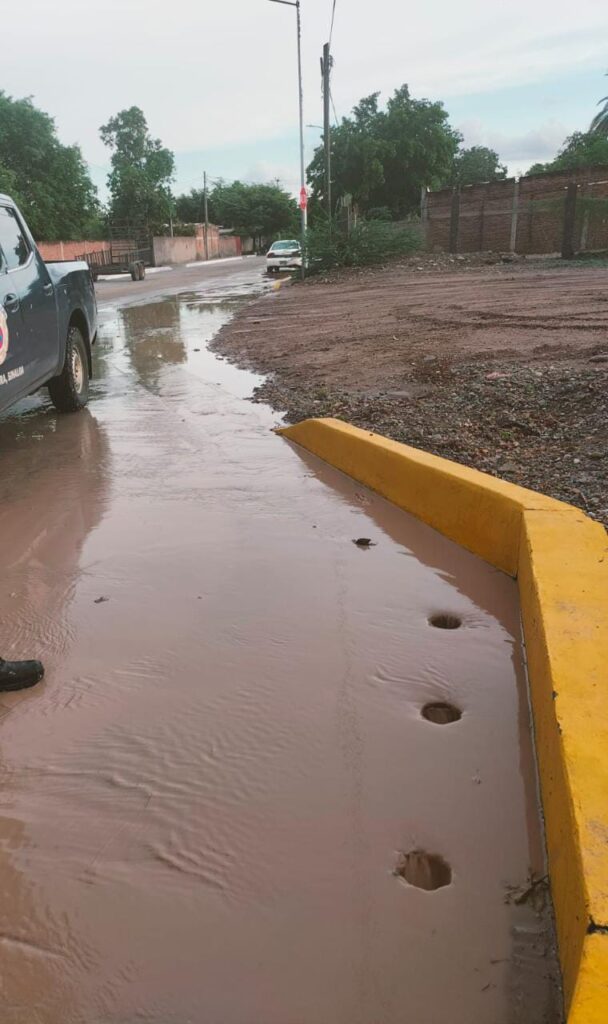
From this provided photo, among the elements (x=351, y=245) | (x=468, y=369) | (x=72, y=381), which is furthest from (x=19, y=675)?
(x=351, y=245)

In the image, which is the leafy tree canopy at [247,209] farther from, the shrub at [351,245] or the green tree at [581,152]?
the shrub at [351,245]

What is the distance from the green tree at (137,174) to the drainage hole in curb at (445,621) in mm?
58863

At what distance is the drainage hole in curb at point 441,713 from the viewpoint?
7.73 ft

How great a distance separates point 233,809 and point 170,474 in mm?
3222

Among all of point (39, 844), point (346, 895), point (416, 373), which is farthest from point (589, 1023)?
point (416, 373)

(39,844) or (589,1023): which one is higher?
(589,1023)

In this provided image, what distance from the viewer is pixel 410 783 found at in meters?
2.06

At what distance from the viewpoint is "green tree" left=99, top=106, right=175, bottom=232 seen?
202 feet

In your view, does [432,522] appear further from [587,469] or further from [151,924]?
[151,924]

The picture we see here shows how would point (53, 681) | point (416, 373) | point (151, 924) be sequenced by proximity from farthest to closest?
1. point (416, 373)
2. point (53, 681)
3. point (151, 924)

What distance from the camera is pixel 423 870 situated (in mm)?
1793

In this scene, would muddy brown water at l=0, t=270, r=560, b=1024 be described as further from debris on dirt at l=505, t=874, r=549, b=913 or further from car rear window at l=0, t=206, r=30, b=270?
car rear window at l=0, t=206, r=30, b=270

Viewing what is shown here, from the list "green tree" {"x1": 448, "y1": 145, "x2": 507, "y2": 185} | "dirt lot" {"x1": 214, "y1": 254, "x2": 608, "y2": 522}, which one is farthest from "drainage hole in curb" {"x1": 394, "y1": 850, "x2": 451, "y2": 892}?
"green tree" {"x1": 448, "y1": 145, "x2": 507, "y2": 185}

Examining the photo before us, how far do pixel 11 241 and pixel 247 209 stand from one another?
268 feet
